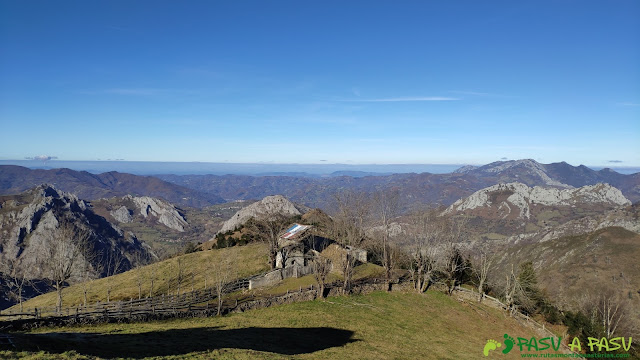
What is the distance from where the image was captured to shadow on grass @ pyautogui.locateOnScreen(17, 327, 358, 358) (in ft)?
60.0

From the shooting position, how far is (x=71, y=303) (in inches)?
1833

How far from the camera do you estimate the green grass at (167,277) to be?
48781 millimetres

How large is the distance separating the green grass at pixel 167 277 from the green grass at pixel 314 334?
19247 millimetres

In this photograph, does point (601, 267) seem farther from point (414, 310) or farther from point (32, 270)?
point (32, 270)

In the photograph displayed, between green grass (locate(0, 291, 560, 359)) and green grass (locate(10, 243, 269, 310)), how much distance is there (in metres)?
19.2

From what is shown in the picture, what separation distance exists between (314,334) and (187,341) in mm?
11091

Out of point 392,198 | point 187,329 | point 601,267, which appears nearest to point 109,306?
point 187,329

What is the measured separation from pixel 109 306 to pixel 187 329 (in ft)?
38.4

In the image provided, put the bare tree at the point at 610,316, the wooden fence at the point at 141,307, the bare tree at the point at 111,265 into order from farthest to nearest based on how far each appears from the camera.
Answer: the bare tree at the point at 111,265 → the bare tree at the point at 610,316 → the wooden fence at the point at 141,307

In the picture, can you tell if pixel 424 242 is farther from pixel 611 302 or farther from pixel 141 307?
pixel 611 302

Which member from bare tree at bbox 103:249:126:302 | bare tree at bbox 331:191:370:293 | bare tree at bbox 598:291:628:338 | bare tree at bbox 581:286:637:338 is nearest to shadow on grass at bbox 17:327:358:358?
bare tree at bbox 331:191:370:293

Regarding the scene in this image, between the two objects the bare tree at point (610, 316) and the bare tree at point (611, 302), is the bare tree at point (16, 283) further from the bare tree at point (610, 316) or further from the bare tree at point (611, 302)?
the bare tree at point (611, 302)

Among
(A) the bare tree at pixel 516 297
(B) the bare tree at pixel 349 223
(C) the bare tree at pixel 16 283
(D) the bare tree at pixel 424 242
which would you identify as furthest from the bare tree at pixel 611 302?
(C) the bare tree at pixel 16 283

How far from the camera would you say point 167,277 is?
53938 mm
